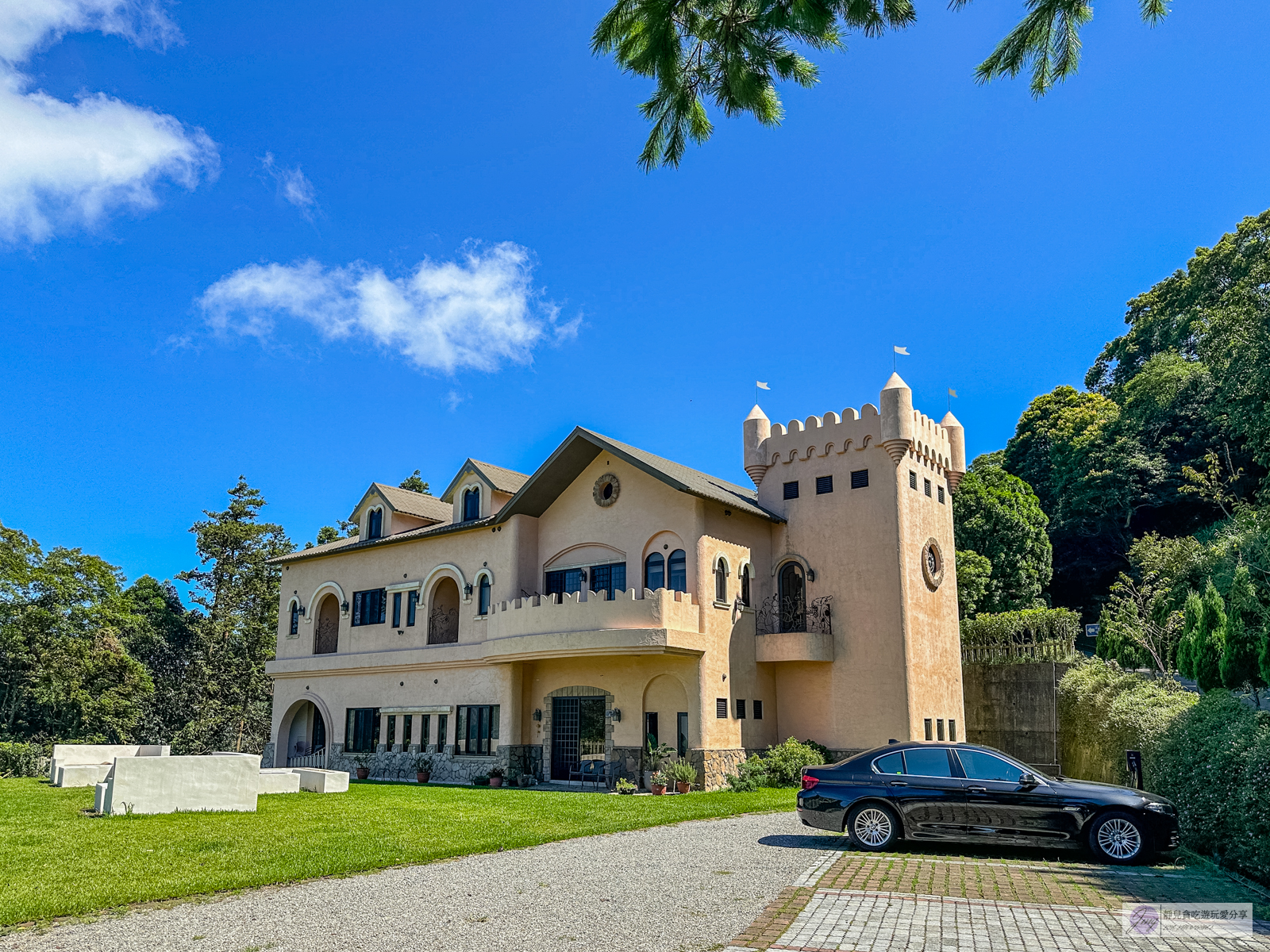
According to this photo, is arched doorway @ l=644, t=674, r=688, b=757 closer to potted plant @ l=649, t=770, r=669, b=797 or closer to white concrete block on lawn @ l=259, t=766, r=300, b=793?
potted plant @ l=649, t=770, r=669, b=797

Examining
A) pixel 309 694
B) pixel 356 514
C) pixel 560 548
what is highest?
pixel 356 514

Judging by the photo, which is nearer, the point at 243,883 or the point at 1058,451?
the point at 243,883

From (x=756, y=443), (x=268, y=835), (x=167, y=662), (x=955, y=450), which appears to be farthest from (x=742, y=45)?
(x=167, y=662)

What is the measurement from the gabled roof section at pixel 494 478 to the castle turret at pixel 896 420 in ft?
37.1

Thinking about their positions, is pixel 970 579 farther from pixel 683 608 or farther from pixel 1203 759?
pixel 1203 759

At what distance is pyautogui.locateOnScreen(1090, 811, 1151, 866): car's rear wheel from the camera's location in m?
10.9

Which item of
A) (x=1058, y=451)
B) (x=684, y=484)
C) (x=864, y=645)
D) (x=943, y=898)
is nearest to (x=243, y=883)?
(x=943, y=898)

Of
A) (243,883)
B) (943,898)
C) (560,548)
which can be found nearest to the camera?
(943,898)

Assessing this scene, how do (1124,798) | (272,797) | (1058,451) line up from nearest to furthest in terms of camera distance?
(1124,798) → (272,797) → (1058,451)

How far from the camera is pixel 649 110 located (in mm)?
8133

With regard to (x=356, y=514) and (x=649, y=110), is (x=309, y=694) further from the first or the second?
(x=649, y=110)

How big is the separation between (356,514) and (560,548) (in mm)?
9950

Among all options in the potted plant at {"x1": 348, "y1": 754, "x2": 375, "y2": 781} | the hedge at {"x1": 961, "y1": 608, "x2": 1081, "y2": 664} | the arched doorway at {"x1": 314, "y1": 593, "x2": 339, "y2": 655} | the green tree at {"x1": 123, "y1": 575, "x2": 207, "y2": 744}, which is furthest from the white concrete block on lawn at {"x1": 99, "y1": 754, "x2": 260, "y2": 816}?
the green tree at {"x1": 123, "y1": 575, "x2": 207, "y2": 744}

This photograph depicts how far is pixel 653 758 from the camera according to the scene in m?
23.0
